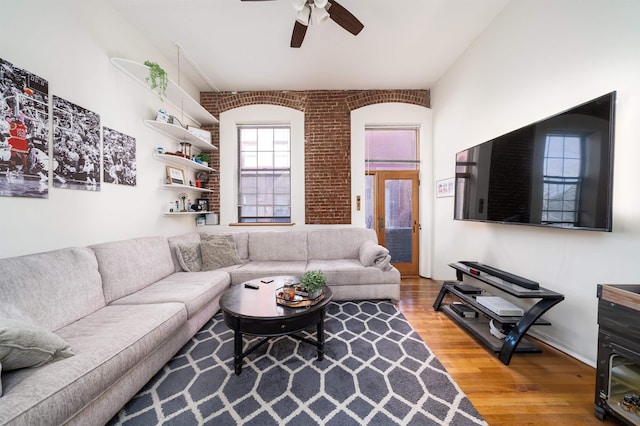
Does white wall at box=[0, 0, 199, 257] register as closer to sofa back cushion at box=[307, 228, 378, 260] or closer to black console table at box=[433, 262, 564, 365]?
sofa back cushion at box=[307, 228, 378, 260]

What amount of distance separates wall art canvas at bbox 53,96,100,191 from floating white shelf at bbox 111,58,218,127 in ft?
2.16

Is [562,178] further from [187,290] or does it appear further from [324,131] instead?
[187,290]

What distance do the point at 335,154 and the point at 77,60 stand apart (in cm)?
310

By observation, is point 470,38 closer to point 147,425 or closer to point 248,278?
point 248,278

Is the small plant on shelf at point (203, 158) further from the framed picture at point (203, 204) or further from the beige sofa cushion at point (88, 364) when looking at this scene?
the beige sofa cushion at point (88, 364)

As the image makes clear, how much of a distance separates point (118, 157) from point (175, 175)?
84 cm

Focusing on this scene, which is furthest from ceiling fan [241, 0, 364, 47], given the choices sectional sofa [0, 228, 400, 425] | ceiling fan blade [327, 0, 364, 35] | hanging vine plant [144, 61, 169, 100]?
sectional sofa [0, 228, 400, 425]

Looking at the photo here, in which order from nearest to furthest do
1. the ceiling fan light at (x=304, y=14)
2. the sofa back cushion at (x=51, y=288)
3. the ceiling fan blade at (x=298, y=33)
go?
the sofa back cushion at (x=51, y=288) → the ceiling fan light at (x=304, y=14) → the ceiling fan blade at (x=298, y=33)

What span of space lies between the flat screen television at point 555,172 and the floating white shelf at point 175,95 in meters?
3.76

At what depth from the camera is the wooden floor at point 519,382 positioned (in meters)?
1.30

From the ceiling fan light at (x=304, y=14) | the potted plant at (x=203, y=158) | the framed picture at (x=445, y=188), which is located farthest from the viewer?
the potted plant at (x=203, y=158)

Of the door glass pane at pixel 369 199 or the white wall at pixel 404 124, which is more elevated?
the white wall at pixel 404 124

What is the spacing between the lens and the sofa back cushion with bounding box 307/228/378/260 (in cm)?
341

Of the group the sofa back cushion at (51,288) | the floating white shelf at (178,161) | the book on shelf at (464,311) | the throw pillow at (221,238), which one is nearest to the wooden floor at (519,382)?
the book on shelf at (464,311)
